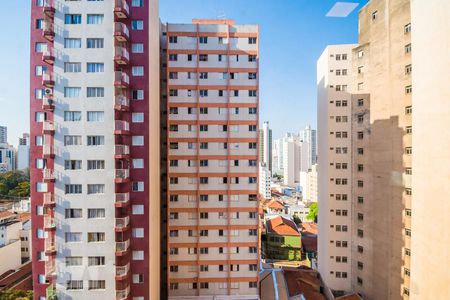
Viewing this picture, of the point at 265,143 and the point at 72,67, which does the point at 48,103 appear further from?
the point at 265,143

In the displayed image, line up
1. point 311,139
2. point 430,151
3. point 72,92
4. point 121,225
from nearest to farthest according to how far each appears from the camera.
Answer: point 121,225 → point 72,92 → point 430,151 → point 311,139

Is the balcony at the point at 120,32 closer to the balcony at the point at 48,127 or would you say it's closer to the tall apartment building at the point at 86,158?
the tall apartment building at the point at 86,158

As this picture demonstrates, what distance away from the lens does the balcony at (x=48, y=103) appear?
54.6ft

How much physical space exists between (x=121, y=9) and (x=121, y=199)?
559 inches

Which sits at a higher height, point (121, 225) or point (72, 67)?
point (72, 67)

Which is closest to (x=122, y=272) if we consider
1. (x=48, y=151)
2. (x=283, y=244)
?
(x=48, y=151)

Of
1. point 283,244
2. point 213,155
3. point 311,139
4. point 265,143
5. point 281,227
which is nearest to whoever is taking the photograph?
point 213,155

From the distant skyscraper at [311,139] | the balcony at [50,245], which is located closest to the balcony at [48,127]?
the balcony at [50,245]

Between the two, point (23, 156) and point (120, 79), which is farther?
point (23, 156)

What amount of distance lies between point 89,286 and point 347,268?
88.9 feet

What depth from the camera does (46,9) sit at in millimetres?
16672

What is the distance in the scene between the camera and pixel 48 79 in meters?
16.7

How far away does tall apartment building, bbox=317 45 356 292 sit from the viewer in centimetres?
2723

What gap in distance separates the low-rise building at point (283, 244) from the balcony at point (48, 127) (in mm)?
40764
